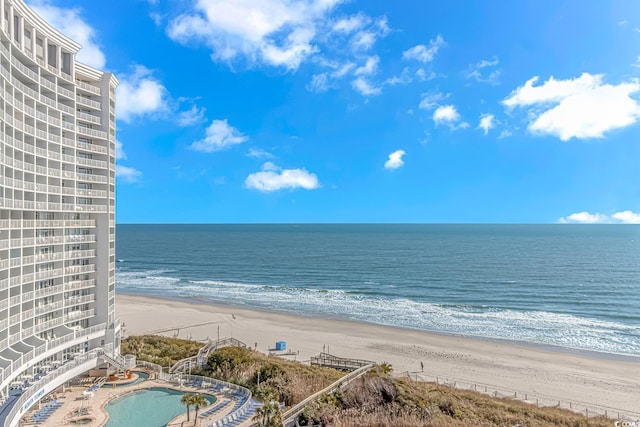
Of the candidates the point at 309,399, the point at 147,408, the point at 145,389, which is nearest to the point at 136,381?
the point at 145,389

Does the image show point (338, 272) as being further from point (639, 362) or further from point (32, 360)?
point (32, 360)

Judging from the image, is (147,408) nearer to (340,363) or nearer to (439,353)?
(340,363)

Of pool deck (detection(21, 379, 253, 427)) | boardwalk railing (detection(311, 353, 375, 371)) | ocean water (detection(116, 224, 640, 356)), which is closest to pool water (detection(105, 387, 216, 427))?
pool deck (detection(21, 379, 253, 427))

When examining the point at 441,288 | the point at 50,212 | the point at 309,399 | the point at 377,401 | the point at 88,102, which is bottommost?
the point at 441,288

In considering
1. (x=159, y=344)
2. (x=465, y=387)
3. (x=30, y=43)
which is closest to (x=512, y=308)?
(x=465, y=387)

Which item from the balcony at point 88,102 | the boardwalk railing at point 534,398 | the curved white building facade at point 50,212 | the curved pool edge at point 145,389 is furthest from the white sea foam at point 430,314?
the balcony at point 88,102
